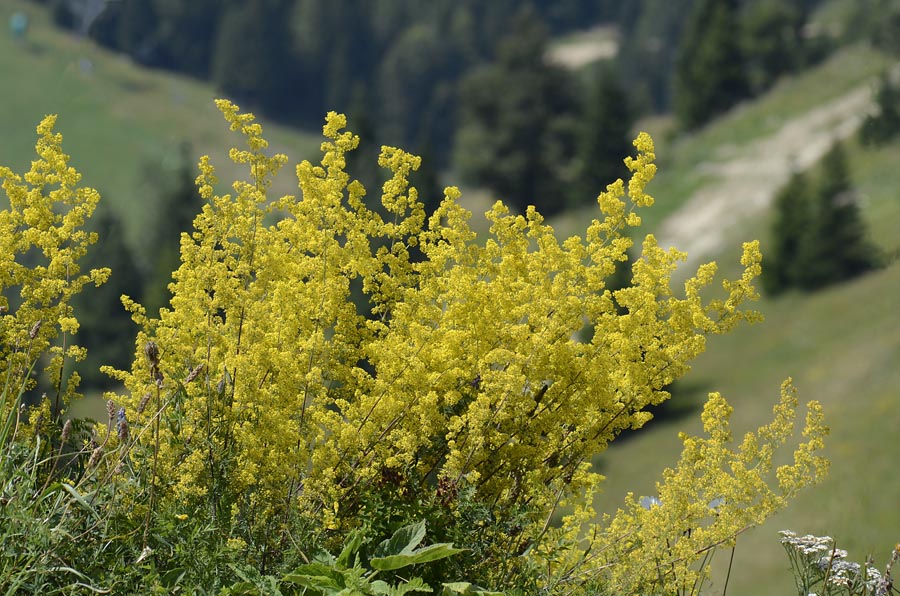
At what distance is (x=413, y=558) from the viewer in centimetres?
442

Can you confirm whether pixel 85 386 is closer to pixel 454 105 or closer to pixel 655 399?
pixel 655 399

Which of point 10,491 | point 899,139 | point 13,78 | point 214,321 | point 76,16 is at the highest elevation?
point 76,16

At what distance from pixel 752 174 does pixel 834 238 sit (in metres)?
18.4

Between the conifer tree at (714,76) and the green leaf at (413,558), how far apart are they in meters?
99.1

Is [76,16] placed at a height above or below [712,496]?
above

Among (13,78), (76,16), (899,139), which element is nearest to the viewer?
(899,139)

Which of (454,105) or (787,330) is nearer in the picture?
(787,330)

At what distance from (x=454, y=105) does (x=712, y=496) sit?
577 ft

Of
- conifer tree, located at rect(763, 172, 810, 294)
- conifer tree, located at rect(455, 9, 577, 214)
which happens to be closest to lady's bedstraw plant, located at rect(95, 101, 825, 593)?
conifer tree, located at rect(763, 172, 810, 294)

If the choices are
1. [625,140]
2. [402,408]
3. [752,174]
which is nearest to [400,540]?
[402,408]

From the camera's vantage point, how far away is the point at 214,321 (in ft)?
17.8

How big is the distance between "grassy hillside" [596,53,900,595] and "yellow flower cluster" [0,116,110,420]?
2372 centimetres

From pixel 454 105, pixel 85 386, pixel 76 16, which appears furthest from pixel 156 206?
pixel 454 105

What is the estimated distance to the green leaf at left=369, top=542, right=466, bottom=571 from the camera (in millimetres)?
4414
